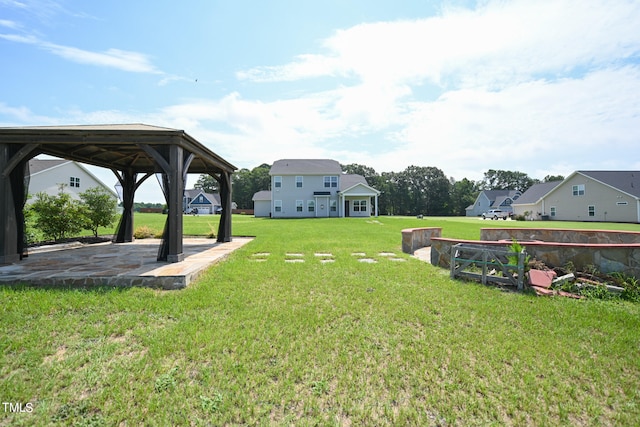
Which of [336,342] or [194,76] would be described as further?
[194,76]

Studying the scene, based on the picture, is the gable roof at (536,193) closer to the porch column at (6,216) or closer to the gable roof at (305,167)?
the gable roof at (305,167)

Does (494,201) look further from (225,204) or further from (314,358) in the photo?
(314,358)

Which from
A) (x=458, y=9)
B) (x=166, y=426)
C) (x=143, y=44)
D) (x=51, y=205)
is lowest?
(x=166, y=426)

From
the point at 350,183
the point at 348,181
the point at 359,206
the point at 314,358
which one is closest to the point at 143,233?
the point at 314,358

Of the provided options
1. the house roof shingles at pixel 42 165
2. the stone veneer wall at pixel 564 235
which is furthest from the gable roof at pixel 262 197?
the stone veneer wall at pixel 564 235

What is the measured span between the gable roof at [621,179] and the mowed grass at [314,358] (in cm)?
3514

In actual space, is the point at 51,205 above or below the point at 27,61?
below

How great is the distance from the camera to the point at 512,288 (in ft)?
16.9

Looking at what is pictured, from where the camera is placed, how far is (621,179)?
29688mm

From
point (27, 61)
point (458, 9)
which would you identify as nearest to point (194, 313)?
point (27, 61)

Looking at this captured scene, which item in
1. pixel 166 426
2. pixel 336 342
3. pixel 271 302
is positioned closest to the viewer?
pixel 166 426

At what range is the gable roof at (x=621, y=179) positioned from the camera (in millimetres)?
28391

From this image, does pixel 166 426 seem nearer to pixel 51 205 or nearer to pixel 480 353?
pixel 480 353

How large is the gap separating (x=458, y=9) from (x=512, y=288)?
7.59 meters
